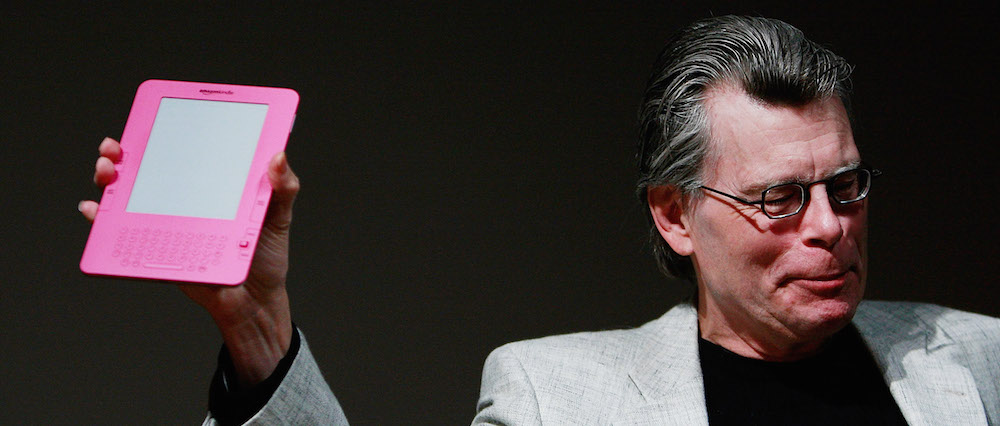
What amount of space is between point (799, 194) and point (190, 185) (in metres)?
0.99

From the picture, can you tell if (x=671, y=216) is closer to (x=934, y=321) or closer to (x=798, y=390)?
(x=798, y=390)

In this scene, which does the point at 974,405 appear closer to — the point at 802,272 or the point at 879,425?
the point at 879,425

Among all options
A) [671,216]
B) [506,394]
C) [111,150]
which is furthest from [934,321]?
[111,150]

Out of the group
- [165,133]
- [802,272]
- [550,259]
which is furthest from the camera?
[550,259]

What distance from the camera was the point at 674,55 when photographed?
188cm

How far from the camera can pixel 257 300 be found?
144cm

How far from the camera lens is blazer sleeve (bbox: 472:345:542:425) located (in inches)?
66.2

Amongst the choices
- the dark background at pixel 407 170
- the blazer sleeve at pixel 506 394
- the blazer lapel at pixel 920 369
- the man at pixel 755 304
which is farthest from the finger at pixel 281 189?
the blazer lapel at pixel 920 369

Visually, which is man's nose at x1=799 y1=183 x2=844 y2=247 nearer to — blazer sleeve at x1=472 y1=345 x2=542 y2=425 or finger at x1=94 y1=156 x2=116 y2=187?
blazer sleeve at x1=472 y1=345 x2=542 y2=425

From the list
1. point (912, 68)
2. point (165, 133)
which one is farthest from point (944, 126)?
point (165, 133)

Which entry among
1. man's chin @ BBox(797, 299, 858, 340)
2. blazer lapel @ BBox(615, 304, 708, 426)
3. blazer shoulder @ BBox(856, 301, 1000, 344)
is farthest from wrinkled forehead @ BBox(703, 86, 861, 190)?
blazer shoulder @ BBox(856, 301, 1000, 344)

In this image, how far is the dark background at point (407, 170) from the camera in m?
2.26

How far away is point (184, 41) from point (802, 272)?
1.52 metres

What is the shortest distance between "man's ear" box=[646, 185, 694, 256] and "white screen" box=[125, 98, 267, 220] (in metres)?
0.82
